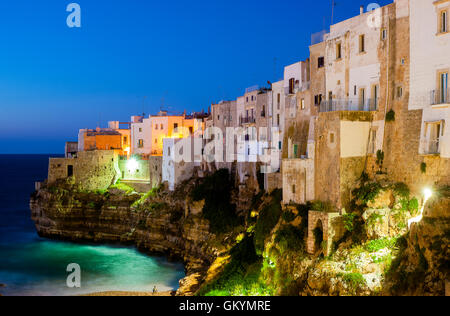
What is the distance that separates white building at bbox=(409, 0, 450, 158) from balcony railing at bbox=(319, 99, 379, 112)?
2152 mm

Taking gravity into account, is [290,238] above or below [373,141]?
below

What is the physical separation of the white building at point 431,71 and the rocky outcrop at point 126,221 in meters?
19.0

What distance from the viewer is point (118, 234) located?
143ft

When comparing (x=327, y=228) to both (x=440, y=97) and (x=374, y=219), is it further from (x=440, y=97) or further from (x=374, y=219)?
(x=440, y=97)

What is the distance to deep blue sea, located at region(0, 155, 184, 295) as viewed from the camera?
3127 cm

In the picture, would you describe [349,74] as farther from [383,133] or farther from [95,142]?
[95,142]

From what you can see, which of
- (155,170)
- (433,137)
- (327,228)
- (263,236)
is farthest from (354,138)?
(155,170)

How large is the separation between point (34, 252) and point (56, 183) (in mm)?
9519

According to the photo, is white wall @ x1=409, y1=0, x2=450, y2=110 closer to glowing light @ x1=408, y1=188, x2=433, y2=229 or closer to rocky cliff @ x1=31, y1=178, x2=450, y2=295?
glowing light @ x1=408, y1=188, x2=433, y2=229

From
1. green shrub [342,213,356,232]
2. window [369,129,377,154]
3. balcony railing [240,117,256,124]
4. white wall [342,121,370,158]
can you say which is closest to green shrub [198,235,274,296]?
green shrub [342,213,356,232]

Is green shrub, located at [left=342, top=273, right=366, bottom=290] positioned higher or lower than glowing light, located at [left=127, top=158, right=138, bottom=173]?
lower

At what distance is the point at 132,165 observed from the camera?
48.2 meters

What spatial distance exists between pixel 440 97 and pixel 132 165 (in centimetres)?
3570
